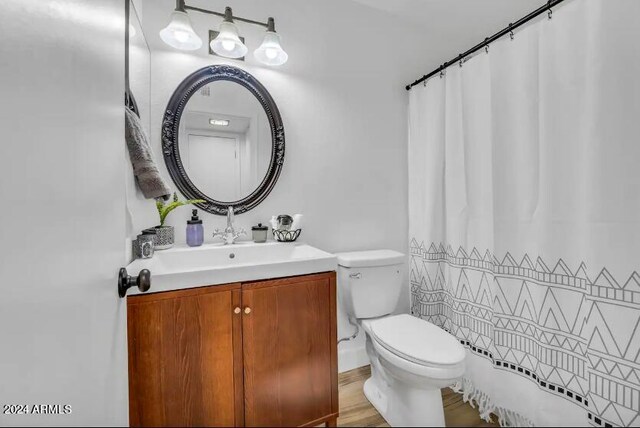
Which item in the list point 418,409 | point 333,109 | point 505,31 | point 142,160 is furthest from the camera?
point 333,109

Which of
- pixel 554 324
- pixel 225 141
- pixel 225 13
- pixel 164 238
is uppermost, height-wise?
pixel 225 13

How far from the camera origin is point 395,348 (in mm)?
1164

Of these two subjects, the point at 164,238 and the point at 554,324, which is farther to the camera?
the point at 164,238

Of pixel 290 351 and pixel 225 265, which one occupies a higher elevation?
pixel 225 265

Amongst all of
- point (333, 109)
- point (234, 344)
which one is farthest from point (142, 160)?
point (333, 109)

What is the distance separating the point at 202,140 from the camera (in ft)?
4.98

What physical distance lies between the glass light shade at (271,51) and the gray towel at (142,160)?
2.48 ft

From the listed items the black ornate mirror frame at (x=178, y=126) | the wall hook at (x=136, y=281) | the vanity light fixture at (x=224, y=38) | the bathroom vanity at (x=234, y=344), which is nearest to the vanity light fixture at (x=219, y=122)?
the black ornate mirror frame at (x=178, y=126)

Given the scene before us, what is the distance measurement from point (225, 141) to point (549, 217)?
158 centimetres

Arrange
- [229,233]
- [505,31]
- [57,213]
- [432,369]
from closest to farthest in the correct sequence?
[57,213] → [432,369] → [505,31] → [229,233]

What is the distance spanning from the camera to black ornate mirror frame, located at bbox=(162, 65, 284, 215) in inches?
56.8

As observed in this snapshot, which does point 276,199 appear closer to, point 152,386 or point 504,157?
point 152,386

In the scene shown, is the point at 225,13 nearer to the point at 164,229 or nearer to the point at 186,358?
the point at 164,229

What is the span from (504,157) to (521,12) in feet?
4.16
